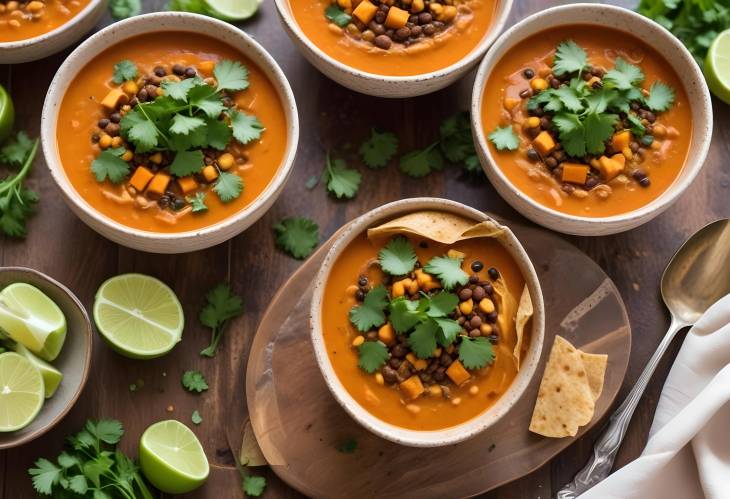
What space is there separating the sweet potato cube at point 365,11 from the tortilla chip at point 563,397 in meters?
1.32

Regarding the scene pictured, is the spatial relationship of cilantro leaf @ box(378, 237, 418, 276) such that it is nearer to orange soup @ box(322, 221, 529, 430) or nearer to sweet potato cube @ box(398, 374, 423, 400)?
orange soup @ box(322, 221, 529, 430)

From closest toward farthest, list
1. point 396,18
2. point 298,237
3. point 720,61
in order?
point 396,18
point 298,237
point 720,61

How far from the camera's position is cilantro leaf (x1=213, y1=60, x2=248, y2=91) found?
366 centimetres

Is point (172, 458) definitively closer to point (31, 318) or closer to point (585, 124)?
point (31, 318)

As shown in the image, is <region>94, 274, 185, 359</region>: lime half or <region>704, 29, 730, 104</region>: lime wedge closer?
<region>94, 274, 185, 359</region>: lime half

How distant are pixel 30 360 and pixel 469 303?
57.9 inches

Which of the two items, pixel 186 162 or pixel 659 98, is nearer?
pixel 186 162

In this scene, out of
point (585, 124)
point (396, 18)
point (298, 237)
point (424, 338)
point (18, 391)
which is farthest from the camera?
point (298, 237)

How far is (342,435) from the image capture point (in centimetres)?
370

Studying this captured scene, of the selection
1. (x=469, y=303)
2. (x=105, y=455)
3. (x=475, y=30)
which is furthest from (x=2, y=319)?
(x=475, y=30)

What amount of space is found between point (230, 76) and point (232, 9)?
1.43ft

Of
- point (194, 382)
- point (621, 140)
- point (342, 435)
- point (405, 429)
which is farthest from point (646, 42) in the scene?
point (194, 382)

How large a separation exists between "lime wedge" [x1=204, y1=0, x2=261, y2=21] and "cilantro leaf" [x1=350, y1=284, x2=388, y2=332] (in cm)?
123

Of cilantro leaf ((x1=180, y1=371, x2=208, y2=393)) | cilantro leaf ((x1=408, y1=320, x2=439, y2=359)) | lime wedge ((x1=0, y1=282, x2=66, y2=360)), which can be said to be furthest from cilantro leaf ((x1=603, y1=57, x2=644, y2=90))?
lime wedge ((x1=0, y1=282, x2=66, y2=360))
